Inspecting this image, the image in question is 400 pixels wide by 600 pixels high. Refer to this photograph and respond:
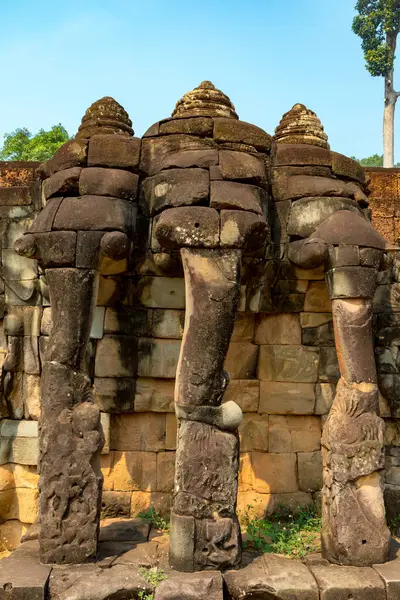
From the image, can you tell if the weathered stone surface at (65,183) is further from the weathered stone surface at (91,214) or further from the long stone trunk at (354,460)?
the long stone trunk at (354,460)

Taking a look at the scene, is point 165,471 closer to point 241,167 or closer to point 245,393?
point 245,393

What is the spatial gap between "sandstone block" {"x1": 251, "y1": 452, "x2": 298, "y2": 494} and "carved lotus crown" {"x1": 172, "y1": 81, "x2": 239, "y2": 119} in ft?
12.8

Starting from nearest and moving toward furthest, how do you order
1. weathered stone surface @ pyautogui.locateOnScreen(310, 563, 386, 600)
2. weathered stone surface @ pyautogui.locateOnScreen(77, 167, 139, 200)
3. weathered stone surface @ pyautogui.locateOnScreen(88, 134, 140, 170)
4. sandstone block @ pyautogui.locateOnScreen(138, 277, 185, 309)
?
weathered stone surface @ pyautogui.locateOnScreen(310, 563, 386, 600) → weathered stone surface @ pyautogui.locateOnScreen(77, 167, 139, 200) → weathered stone surface @ pyautogui.locateOnScreen(88, 134, 140, 170) → sandstone block @ pyautogui.locateOnScreen(138, 277, 185, 309)

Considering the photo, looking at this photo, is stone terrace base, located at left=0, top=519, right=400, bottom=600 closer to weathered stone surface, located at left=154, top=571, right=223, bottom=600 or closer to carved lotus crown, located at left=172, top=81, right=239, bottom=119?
weathered stone surface, located at left=154, top=571, right=223, bottom=600

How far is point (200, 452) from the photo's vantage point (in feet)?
15.1

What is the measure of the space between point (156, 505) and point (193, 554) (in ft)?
5.12

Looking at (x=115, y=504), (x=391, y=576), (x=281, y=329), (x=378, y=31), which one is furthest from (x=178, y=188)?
(x=378, y=31)

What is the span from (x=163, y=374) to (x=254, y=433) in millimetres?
1267

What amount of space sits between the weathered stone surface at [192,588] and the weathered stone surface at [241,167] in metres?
3.50

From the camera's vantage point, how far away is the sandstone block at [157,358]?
598cm

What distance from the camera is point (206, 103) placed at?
6.09 m

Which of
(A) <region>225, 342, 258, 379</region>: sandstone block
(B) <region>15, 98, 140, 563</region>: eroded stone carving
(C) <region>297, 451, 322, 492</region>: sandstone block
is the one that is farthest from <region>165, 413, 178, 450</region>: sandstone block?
(C) <region>297, 451, 322, 492</region>: sandstone block

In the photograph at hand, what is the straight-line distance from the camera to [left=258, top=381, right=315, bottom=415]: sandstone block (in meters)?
6.18

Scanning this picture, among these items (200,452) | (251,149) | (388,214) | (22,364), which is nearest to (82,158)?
(251,149)
